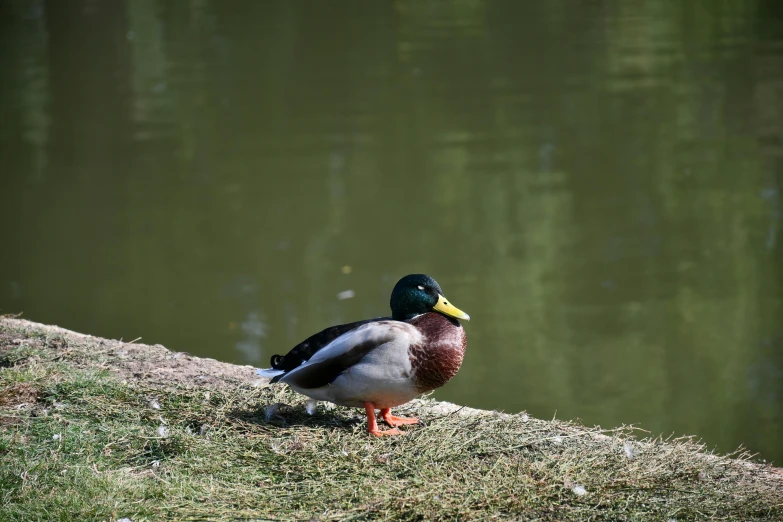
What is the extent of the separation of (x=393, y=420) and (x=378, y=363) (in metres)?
0.40

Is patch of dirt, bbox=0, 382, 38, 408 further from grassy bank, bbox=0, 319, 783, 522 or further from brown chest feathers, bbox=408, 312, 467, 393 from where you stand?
brown chest feathers, bbox=408, 312, 467, 393

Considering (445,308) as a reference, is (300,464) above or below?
below

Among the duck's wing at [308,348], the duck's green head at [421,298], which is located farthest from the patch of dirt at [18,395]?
the duck's green head at [421,298]

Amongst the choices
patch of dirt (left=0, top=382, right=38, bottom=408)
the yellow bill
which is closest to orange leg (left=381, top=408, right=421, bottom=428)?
the yellow bill

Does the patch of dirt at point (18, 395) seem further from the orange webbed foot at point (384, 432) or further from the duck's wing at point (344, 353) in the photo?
the orange webbed foot at point (384, 432)

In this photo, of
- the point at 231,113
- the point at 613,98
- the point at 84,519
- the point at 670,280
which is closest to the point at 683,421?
the point at 670,280

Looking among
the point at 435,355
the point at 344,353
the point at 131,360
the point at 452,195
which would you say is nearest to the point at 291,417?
the point at 344,353

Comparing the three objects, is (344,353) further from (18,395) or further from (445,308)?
(18,395)

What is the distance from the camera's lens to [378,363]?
145 inches

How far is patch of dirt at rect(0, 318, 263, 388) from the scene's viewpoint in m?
4.48

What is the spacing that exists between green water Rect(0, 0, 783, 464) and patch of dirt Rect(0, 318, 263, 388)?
248cm

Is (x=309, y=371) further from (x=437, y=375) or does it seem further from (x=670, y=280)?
(x=670, y=280)

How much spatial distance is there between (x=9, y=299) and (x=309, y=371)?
228 inches

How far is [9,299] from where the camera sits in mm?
8656
